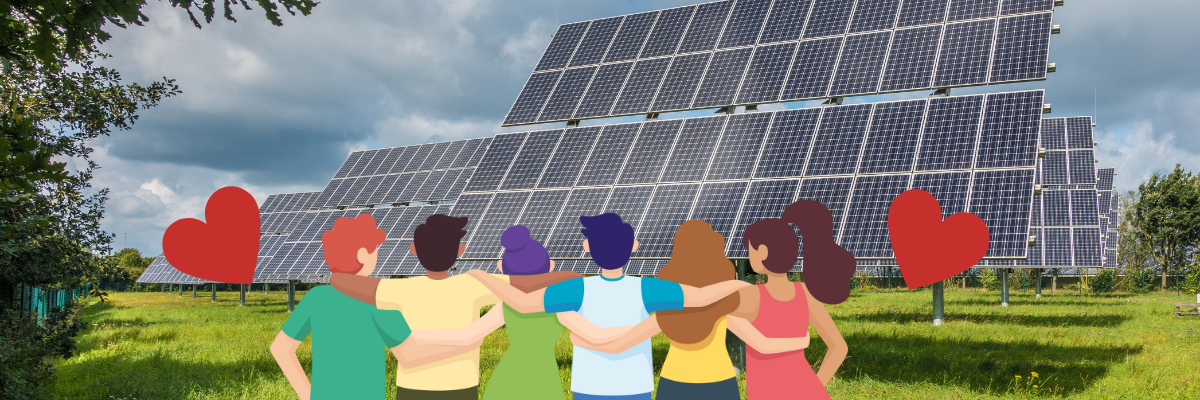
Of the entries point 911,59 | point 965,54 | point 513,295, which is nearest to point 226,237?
point 513,295

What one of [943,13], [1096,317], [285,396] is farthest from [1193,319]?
[285,396]

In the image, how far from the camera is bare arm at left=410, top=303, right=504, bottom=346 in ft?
15.6

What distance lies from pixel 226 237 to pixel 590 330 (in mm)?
2682

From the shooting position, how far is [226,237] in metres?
4.88

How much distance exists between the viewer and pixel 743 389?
35.9 ft

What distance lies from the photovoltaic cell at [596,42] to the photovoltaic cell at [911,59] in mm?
6078

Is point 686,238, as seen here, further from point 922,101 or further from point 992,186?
point 922,101

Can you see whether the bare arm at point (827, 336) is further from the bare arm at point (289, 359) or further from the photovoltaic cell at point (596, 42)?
the photovoltaic cell at point (596, 42)

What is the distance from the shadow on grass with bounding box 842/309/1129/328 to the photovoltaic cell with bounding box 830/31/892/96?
1293 centimetres

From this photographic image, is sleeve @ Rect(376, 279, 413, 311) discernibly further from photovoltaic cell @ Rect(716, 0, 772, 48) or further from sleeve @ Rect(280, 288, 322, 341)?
photovoltaic cell @ Rect(716, 0, 772, 48)

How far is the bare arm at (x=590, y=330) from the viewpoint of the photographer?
15.4 ft

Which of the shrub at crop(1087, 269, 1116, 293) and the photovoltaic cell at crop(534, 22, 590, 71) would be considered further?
the shrub at crop(1087, 269, 1116, 293)

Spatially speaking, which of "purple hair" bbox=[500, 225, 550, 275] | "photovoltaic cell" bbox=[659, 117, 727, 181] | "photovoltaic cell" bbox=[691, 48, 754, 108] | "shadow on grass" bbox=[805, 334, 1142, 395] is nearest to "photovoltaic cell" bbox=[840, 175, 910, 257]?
"photovoltaic cell" bbox=[659, 117, 727, 181]

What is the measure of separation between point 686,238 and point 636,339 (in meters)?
0.77
